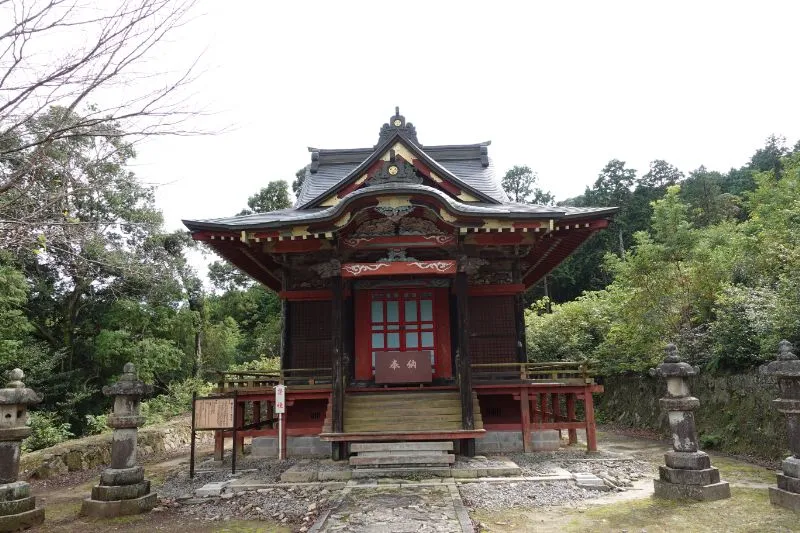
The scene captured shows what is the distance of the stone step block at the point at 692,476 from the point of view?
6.59 meters

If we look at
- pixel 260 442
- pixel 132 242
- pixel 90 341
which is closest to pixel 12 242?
pixel 260 442

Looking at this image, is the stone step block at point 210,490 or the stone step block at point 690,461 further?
the stone step block at point 210,490

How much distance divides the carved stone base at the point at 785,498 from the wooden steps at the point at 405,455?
436cm

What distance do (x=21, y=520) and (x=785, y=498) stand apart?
9395 mm

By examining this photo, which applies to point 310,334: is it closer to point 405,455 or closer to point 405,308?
point 405,308

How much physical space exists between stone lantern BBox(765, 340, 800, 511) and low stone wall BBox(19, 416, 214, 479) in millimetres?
12801

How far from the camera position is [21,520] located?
247 inches

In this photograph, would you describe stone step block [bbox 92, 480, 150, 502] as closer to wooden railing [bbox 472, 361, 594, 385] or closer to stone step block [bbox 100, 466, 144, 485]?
stone step block [bbox 100, 466, 144, 485]

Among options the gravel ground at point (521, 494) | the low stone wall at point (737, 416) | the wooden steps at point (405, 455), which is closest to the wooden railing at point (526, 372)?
the wooden steps at point (405, 455)

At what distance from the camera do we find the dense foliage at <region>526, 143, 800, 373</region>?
35.1 feet

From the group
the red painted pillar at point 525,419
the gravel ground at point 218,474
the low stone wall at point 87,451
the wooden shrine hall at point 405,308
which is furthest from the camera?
the low stone wall at point 87,451

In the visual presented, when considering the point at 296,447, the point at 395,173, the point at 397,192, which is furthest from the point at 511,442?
the point at 395,173

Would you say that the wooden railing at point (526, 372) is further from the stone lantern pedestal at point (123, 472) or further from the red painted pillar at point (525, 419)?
the stone lantern pedestal at point (123, 472)

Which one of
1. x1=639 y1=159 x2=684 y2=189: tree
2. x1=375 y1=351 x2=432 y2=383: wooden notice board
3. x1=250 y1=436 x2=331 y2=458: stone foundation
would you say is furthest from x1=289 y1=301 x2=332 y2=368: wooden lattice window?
x1=639 y1=159 x2=684 y2=189: tree
